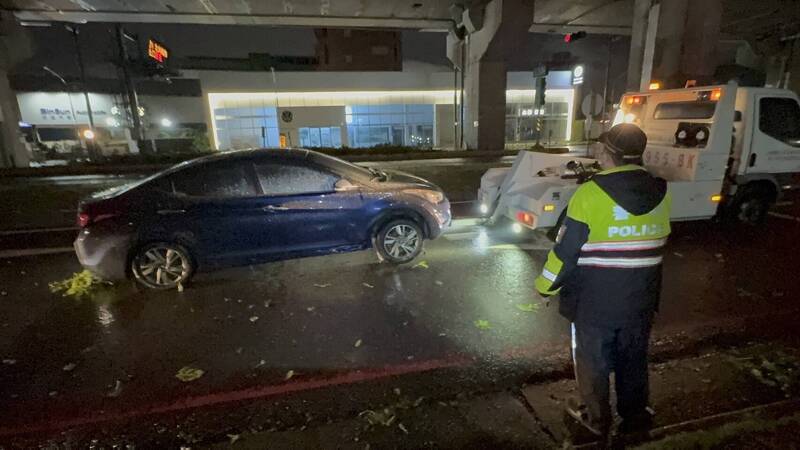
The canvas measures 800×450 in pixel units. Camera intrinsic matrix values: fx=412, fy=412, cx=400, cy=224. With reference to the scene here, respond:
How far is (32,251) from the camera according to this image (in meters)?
7.05

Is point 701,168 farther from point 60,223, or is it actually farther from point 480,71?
point 480,71

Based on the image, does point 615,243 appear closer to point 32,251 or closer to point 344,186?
point 344,186

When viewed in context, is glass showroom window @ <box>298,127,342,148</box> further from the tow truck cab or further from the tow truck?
the tow truck cab

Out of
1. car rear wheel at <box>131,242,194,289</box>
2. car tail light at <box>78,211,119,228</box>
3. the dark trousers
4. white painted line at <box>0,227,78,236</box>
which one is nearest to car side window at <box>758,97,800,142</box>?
the dark trousers

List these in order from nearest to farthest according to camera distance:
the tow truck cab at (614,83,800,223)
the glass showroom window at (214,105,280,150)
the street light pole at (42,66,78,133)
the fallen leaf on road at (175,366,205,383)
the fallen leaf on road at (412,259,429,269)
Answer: the fallen leaf on road at (175,366,205,383), the fallen leaf on road at (412,259,429,269), the tow truck cab at (614,83,800,223), the glass showroom window at (214,105,280,150), the street light pole at (42,66,78,133)

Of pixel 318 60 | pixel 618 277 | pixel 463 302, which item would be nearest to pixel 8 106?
pixel 463 302

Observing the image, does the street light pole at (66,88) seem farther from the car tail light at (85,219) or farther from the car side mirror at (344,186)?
the car side mirror at (344,186)

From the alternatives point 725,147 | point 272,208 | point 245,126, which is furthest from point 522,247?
point 245,126

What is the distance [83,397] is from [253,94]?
30.9 meters

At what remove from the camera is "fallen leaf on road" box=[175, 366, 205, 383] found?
3518 mm

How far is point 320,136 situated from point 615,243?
30546 millimetres

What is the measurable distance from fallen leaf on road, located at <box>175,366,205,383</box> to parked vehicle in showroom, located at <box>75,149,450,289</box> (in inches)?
72.7

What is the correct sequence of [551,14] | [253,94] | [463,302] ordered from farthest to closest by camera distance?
[253,94], [551,14], [463,302]

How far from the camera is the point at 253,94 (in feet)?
101
